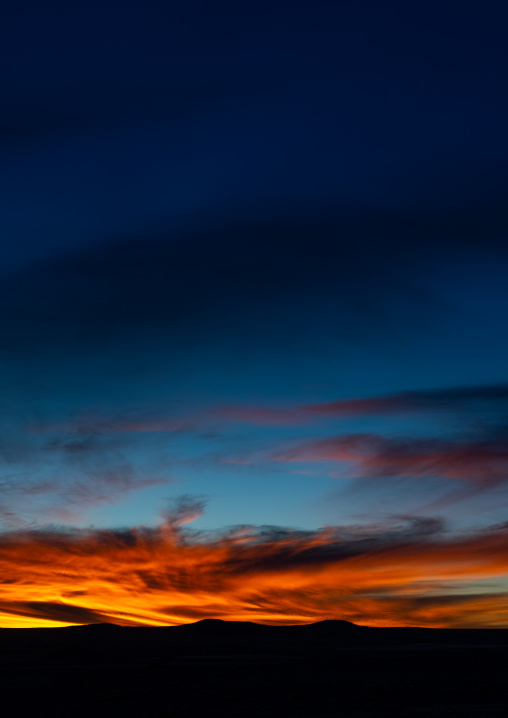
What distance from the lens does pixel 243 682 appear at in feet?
75.0

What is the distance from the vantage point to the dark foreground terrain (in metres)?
18.2

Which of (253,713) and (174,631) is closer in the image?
(253,713)

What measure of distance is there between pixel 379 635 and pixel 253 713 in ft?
138

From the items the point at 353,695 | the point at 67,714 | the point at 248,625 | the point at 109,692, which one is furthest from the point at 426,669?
the point at 248,625

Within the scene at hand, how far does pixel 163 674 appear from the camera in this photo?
79.8ft

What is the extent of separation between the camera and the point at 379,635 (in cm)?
5609

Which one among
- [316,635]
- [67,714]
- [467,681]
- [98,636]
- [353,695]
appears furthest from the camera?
[316,635]

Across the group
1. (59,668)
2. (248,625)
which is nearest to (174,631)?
(248,625)

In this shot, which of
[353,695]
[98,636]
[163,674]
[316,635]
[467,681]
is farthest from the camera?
[316,635]

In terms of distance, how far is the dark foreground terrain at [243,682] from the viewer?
1819cm

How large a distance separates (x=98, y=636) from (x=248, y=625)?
1915 centimetres

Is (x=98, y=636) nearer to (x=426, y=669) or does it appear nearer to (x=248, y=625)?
(x=248, y=625)

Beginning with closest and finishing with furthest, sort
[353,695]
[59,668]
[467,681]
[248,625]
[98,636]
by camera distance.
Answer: [353,695] < [467,681] < [59,668] < [98,636] < [248,625]

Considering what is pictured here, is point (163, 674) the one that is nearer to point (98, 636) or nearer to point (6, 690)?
point (6, 690)
